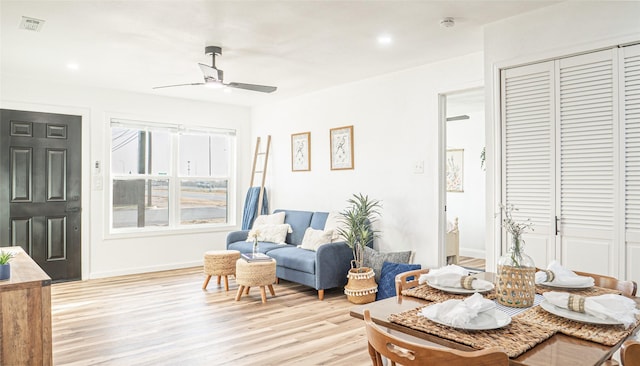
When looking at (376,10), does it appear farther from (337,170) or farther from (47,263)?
(47,263)

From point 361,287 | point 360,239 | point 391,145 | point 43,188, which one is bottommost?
point 361,287

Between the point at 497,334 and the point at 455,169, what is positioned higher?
the point at 455,169

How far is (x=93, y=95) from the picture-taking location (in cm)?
563

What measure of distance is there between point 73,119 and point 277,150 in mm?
2788

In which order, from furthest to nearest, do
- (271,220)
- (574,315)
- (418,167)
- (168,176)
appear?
(168,176)
(271,220)
(418,167)
(574,315)

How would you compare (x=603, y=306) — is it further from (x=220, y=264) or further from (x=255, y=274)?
(x=220, y=264)

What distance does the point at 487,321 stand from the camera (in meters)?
1.38

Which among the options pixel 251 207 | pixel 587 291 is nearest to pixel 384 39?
pixel 587 291

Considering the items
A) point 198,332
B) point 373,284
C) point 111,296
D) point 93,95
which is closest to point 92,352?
point 198,332

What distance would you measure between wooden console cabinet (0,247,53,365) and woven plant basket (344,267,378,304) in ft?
9.02

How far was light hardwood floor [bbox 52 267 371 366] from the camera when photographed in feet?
9.91

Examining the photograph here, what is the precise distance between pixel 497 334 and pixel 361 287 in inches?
121

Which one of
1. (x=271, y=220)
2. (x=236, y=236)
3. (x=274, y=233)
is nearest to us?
(x=274, y=233)

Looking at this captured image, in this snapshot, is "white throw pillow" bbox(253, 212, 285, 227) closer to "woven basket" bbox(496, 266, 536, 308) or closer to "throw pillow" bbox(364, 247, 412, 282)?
"throw pillow" bbox(364, 247, 412, 282)
